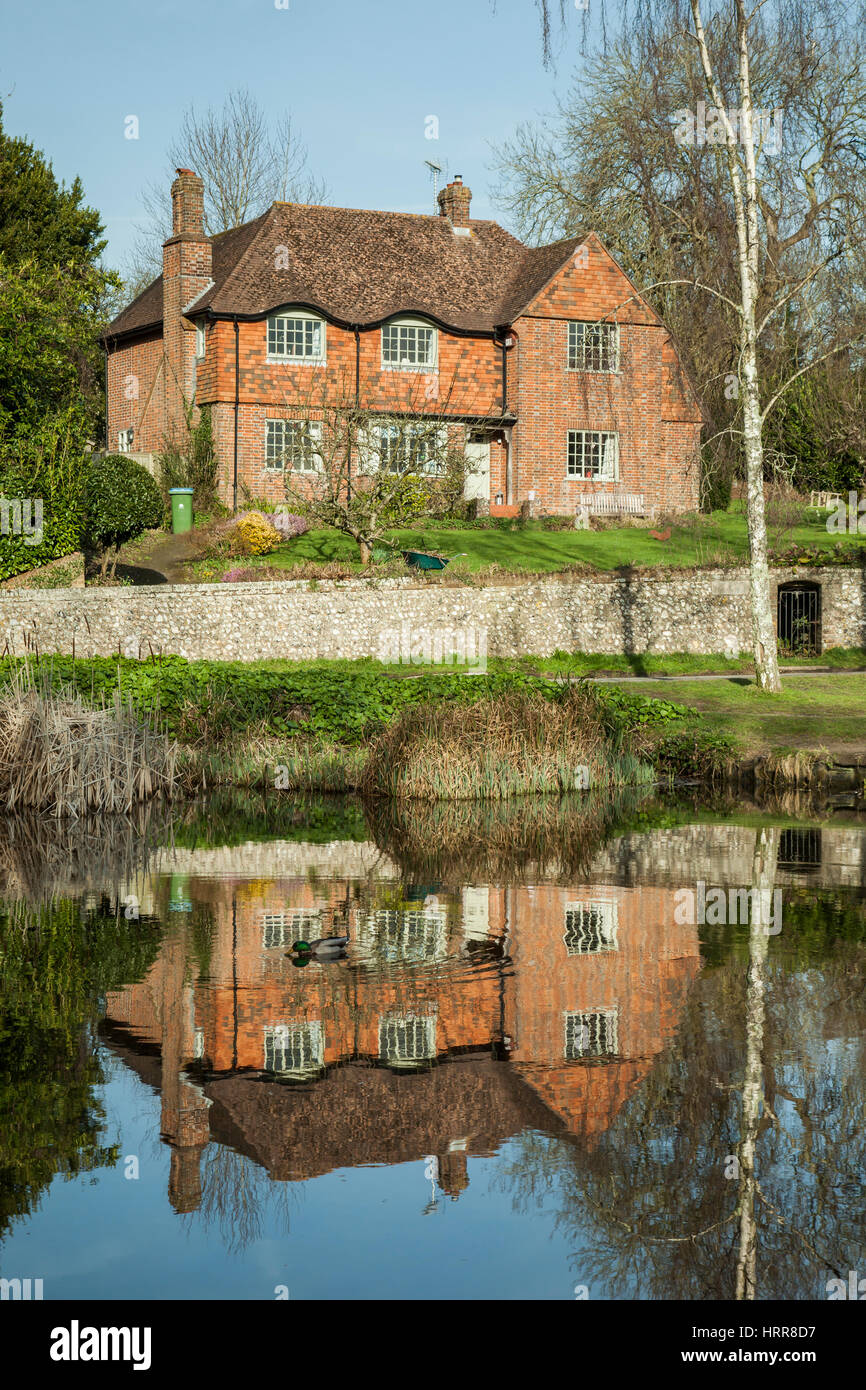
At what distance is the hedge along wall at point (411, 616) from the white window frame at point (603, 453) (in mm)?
9871

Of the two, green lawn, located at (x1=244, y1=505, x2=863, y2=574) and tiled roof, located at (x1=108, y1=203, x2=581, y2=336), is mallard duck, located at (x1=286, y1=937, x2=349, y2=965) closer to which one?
green lawn, located at (x1=244, y1=505, x2=863, y2=574)

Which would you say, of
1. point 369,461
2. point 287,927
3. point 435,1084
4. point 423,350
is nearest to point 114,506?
point 369,461

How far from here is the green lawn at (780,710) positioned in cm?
2206

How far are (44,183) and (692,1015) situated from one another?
44648mm

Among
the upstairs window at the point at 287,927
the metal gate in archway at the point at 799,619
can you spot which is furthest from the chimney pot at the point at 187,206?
the upstairs window at the point at 287,927

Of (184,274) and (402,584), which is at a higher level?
(184,274)

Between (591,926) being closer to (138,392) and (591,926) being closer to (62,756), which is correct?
(62,756)

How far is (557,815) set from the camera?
18.2m

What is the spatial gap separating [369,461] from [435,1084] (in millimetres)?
26085

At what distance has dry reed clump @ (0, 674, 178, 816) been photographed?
17.8m

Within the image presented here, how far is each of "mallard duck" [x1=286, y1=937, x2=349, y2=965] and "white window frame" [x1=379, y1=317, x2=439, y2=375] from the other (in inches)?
1163

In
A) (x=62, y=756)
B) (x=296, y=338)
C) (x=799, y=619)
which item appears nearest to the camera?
(x=62, y=756)

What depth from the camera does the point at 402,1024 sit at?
367 inches

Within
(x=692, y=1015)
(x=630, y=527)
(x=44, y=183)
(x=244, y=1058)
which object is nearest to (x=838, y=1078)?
(x=692, y=1015)
